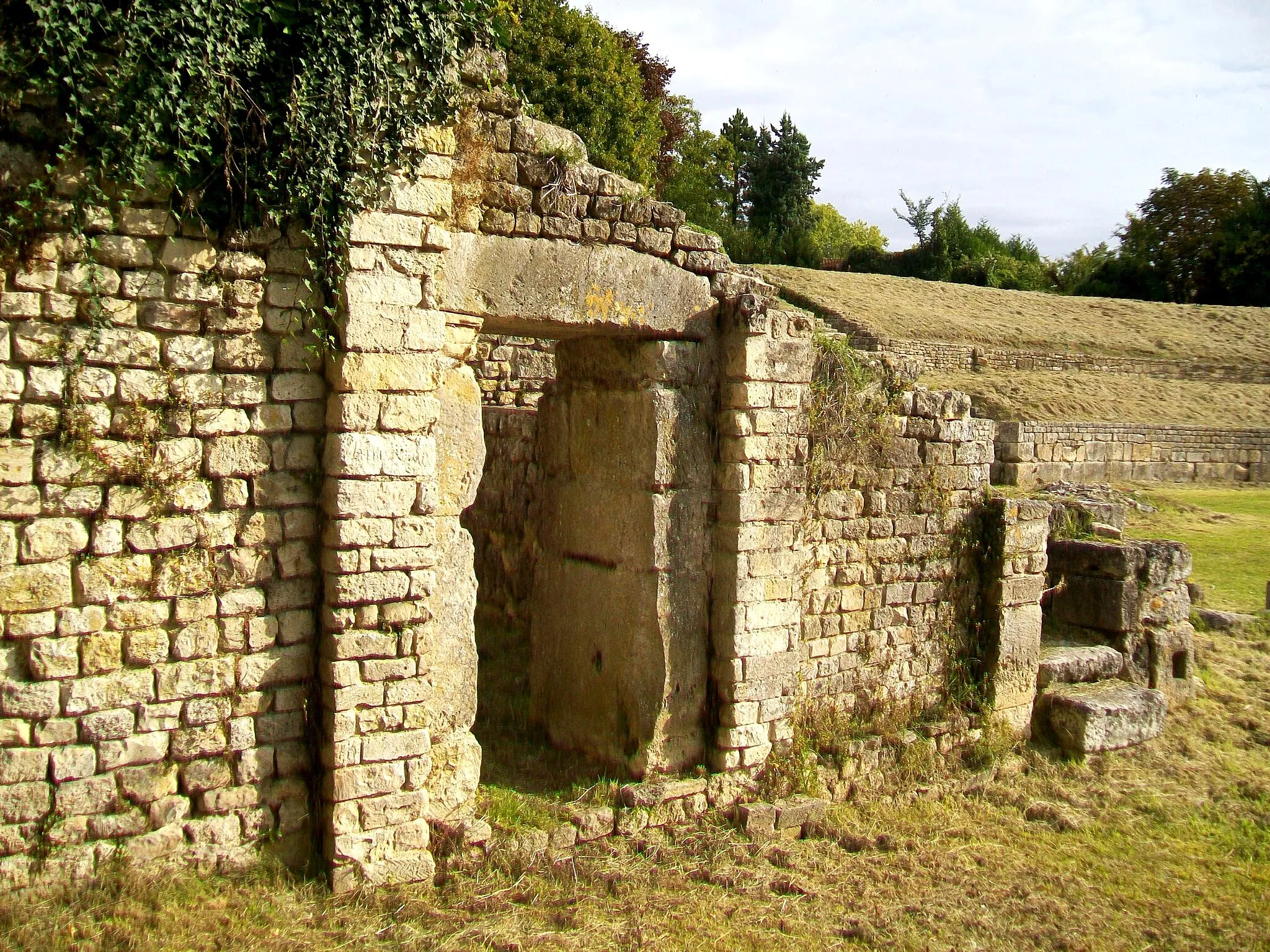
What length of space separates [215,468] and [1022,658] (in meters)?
5.85

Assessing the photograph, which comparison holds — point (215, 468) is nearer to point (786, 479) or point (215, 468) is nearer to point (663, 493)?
point (663, 493)

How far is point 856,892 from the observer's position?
17.0ft

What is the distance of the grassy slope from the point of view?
400cm

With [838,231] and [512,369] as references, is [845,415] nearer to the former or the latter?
[512,369]

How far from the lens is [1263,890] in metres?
5.61

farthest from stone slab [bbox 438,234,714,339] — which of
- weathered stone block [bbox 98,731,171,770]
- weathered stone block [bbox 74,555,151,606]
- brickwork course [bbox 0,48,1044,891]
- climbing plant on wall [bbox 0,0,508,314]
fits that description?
weathered stone block [bbox 98,731,171,770]

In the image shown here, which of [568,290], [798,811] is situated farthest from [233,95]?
[798,811]

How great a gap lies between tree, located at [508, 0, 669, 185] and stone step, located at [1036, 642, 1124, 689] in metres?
18.2

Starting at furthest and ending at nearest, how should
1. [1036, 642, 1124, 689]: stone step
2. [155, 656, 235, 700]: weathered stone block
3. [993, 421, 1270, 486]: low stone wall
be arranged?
[993, 421, 1270, 486]: low stone wall → [1036, 642, 1124, 689]: stone step → [155, 656, 235, 700]: weathered stone block

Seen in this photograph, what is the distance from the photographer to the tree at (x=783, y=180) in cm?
4162

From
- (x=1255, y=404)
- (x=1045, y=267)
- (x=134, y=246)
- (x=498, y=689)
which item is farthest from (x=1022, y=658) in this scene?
(x=1045, y=267)

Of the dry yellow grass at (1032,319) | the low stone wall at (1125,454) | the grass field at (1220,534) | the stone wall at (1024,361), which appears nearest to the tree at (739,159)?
the dry yellow grass at (1032,319)

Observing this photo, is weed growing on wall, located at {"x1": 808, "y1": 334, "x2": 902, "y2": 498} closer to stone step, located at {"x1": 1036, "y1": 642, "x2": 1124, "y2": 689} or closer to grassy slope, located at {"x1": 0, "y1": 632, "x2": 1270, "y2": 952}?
grassy slope, located at {"x1": 0, "y1": 632, "x2": 1270, "y2": 952}

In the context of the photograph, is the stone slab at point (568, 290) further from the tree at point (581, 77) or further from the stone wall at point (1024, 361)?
the stone wall at point (1024, 361)
